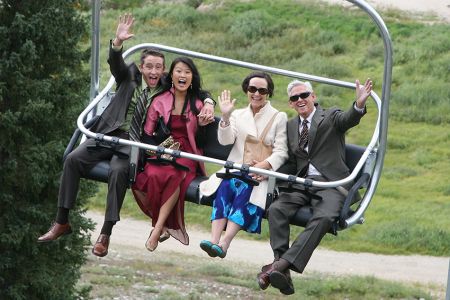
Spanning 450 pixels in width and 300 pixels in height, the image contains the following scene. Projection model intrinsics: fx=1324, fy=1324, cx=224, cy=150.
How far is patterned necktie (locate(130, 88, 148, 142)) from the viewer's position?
32.2ft

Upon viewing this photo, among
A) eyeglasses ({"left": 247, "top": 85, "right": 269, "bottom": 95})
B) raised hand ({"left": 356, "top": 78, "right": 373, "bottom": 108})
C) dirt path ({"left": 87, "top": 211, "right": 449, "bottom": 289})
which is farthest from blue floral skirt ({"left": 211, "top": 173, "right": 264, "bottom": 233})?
dirt path ({"left": 87, "top": 211, "right": 449, "bottom": 289})

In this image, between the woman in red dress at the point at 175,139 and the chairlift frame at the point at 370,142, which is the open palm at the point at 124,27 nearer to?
the chairlift frame at the point at 370,142

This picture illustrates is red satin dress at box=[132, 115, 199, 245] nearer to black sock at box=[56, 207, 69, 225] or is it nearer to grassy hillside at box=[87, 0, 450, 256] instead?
black sock at box=[56, 207, 69, 225]

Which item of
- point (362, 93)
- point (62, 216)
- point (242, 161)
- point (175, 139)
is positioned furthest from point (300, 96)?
point (62, 216)

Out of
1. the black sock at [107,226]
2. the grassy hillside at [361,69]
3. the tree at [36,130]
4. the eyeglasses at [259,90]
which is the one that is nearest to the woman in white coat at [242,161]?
the eyeglasses at [259,90]

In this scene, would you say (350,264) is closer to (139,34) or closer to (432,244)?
(432,244)

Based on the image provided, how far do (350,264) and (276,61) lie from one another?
26.2 feet

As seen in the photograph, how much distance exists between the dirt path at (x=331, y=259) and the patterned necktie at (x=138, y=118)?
52.2ft

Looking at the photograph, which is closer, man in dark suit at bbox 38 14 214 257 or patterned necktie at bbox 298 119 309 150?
patterned necktie at bbox 298 119 309 150

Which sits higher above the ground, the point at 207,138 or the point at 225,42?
the point at 207,138

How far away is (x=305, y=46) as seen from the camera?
108ft

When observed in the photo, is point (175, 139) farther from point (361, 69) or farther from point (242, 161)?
point (361, 69)

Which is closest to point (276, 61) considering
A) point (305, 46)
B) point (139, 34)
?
point (305, 46)

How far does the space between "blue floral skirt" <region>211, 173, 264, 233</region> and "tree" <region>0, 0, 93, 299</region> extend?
9.20 m
